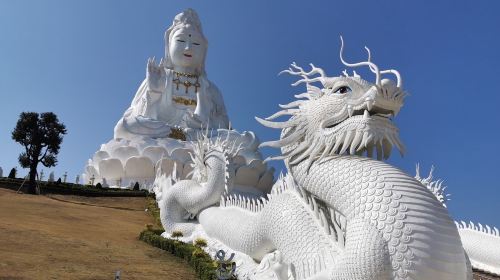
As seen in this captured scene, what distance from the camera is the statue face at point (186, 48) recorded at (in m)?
25.7

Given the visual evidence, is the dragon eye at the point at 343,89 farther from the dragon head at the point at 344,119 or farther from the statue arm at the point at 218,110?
the statue arm at the point at 218,110

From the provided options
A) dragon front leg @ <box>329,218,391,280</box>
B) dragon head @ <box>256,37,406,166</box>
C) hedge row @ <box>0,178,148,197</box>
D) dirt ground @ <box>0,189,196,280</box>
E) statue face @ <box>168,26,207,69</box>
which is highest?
statue face @ <box>168,26,207,69</box>

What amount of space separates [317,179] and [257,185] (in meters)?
16.2

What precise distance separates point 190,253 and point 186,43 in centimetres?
1974

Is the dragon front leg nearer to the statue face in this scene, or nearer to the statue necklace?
the statue necklace

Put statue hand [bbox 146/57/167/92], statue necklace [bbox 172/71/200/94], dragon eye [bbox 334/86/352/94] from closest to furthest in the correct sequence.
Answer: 1. dragon eye [bbox 334/86/352/94]
2. statue hand [bbox 146/57/167/92]
3. statue necklace [bbox 172/71/200/94]

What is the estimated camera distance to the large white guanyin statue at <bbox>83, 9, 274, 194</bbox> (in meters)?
20.9

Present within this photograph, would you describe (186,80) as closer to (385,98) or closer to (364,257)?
(385,98)

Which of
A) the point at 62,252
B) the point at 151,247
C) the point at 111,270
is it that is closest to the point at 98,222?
the point at 151,247

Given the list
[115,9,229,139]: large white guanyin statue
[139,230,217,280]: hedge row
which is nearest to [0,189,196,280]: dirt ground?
[139,230,217,280]: hedge row

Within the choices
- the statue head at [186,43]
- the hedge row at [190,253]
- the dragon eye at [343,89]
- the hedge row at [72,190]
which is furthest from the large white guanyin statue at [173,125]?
the dragon eye at [343,89]

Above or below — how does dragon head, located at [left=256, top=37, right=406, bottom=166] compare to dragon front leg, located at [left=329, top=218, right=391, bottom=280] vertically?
above

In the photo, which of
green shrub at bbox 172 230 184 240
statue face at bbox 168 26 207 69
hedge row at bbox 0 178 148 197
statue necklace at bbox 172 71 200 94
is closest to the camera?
green shrub at bbox 172 230 184 240

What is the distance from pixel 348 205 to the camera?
389 centimetres
